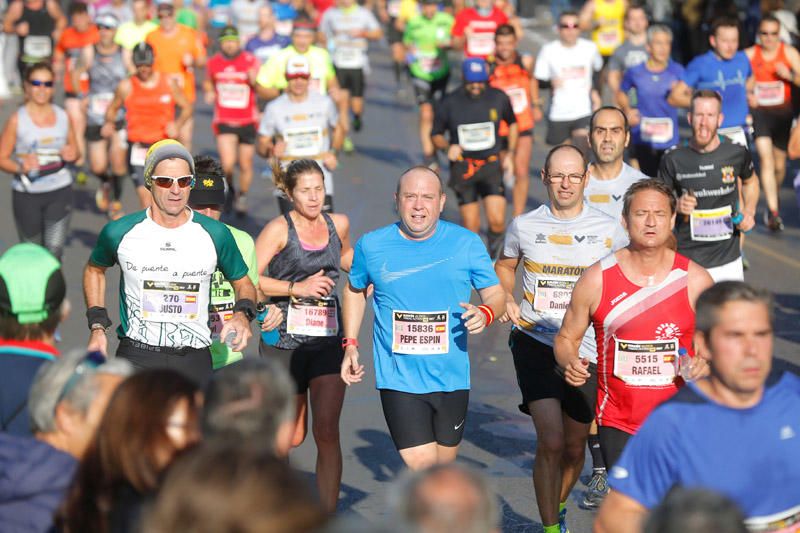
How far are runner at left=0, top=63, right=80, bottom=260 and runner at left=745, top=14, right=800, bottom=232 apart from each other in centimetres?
647

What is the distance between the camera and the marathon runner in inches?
241

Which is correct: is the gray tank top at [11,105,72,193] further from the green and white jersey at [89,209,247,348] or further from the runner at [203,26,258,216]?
the green and white jersey at [89,209,247,348]

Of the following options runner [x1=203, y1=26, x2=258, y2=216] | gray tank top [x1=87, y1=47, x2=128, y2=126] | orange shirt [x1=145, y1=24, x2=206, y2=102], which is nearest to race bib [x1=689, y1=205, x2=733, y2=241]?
runner [x1=203, y1=26, x2=258, y2=216]

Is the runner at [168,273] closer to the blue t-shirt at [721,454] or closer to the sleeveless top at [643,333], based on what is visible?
the sleeveless top at [643,333]

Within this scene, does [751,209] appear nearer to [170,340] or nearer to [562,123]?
[170,340]

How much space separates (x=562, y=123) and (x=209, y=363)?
8.58 m

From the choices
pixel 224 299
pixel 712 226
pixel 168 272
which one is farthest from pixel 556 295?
pixel 712 226

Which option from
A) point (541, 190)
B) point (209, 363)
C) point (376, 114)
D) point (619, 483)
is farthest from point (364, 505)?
point (376, 114)

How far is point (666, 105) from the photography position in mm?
12852

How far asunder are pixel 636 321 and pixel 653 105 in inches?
294

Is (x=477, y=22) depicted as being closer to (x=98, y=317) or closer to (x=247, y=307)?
(x=247, y=307)

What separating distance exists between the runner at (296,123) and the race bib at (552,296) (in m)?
5.30

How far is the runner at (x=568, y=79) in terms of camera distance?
47.0 ft

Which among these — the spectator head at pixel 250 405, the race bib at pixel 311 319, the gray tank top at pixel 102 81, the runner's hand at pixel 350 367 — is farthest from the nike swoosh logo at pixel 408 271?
the gray tank top at pixel 102 81
